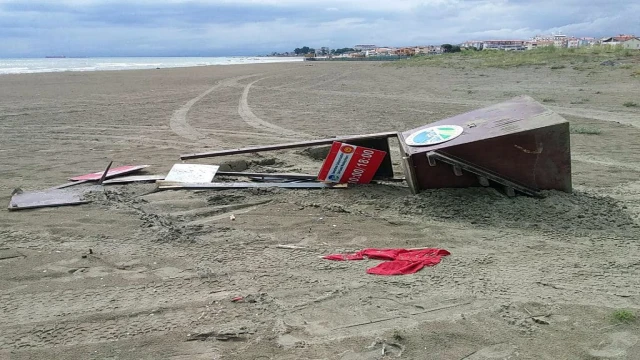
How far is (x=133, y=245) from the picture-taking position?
448 cm

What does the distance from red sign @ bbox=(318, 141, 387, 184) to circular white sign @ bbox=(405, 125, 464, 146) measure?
544 millimetres

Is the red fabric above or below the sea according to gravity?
below

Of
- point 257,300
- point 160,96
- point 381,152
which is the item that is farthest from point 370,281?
point 160,96

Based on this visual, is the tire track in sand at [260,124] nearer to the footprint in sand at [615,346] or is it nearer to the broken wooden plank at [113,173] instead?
the broken wooden plank at [113,173]

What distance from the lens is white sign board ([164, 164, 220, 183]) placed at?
6.33 m

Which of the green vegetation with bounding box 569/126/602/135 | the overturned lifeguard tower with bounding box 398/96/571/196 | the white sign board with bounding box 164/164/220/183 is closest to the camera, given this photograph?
the overturned lifeguard tower with bounding box 398/96/571/196

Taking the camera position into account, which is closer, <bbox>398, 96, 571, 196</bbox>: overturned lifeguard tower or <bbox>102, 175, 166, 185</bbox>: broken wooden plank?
<bbox>398, 96, 571, 196</bbox>: overturned lifeguard tower

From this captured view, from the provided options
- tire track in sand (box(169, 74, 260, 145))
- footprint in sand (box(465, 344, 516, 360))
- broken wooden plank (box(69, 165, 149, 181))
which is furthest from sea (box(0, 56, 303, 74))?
footprint in sand (box(465, 344, 516, 360))

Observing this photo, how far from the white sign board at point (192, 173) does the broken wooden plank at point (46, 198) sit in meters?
1.06

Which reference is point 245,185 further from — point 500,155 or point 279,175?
point 500,155

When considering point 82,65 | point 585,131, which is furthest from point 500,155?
point 82,65

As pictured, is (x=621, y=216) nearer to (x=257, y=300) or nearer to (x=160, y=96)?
(x=257, y=300)

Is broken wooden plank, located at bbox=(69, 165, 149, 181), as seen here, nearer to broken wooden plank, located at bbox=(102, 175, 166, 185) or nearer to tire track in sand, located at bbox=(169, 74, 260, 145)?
broken wooden plank, located at bbox=(102, 175, 166, 185)

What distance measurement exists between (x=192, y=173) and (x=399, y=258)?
3.47 metres
